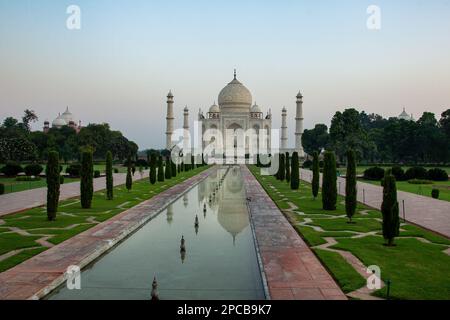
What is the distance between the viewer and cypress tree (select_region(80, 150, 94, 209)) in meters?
14.8

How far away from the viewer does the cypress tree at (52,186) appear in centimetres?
1224

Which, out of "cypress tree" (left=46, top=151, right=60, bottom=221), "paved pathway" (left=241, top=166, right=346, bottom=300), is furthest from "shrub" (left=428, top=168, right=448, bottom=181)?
"cypress tree" (left=46, top=151, right=60, bottom=221)

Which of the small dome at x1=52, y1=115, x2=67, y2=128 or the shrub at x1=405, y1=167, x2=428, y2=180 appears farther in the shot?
the small dome at x1=52, y1=115, x2=67, y2=128

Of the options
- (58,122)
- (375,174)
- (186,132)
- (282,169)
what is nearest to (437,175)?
(375,174)

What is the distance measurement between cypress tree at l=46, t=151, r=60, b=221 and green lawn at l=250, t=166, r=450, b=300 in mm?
6821

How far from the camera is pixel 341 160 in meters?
49.6

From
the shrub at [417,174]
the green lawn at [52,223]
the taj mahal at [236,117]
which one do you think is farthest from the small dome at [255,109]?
the green lawn at [52,223]

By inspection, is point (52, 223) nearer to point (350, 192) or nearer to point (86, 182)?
point (86, 182)

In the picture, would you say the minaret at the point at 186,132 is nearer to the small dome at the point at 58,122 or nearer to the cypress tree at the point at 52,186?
the small dome at the point at 58,122

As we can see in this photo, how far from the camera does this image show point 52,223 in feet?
38.7

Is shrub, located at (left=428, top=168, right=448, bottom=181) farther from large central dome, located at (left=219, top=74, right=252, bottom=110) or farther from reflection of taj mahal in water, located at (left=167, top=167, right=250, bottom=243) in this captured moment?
large central dome, located at (left=219, top=74, right=252, bottom=110)

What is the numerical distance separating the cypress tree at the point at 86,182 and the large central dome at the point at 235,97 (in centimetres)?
5410

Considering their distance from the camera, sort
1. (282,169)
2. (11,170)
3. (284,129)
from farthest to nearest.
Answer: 1. (284,129)
2. (11,170)
3. (282,169)

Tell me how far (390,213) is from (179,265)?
4.54m
